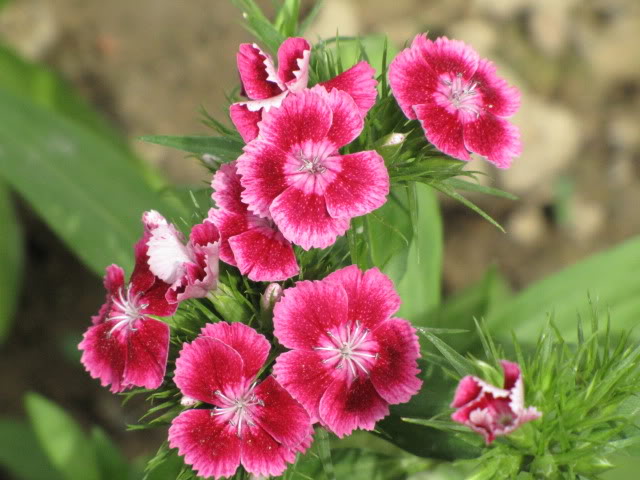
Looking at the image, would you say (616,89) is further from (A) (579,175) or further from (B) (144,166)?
(B) (144,166)

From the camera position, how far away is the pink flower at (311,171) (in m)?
1.62

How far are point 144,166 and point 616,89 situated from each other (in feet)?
10.4

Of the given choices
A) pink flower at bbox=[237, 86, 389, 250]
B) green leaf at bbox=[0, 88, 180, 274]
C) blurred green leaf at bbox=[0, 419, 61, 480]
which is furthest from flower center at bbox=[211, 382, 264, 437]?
blurred green leaf at bbox=[0, 419, 61, 480]

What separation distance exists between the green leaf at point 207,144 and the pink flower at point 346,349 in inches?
17.5

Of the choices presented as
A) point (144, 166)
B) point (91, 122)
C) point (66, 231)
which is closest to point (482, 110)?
point (66, 231)

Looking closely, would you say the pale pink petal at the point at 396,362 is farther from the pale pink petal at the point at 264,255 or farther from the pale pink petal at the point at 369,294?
the pale pink petal at the point at 264,255

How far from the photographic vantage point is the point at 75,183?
10.2 ft

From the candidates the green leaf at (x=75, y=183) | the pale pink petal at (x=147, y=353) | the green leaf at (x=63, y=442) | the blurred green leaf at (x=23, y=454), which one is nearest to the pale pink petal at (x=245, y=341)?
the pale pink petal at (x=147, y=353)

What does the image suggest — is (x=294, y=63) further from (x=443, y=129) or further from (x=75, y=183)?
(x=75, y=183)

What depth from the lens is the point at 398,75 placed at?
171cm

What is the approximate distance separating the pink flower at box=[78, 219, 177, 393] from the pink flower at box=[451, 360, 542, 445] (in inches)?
26.2

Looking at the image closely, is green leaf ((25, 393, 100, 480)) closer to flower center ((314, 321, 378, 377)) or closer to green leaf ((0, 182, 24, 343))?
green leaf ((0, 182, 24, 343))

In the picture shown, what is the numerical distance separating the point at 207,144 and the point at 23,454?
8.48 feet

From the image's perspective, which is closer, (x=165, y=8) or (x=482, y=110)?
(x=482, y=110)
